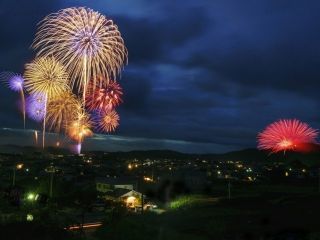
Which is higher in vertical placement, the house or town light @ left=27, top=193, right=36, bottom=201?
the house

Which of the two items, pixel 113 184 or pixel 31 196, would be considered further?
pixel 113 184

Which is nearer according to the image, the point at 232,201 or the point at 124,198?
the point at 232,201

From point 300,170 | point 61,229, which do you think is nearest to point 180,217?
point 61,229

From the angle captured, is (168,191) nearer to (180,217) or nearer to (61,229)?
(180,217)

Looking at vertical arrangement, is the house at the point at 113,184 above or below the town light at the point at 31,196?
above

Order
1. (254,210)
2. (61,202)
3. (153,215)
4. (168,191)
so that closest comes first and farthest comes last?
(153,215) → (254,210) → (61,202) → (168,191)

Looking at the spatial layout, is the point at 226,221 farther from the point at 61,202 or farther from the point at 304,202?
the point at 61,202

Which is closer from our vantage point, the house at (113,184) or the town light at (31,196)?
the town light at (31,196)

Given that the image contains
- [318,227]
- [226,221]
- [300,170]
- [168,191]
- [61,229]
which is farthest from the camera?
[300,170]

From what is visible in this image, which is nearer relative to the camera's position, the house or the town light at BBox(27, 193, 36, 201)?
the town light at BBox(27, 193, 36, 201)

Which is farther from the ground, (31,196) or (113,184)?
(113,184)
